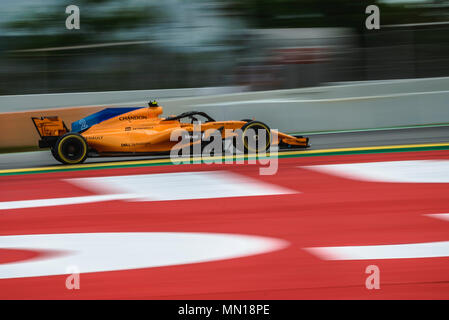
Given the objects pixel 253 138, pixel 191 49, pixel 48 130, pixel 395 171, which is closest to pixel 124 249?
pixel 395 171

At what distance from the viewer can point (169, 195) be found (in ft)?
21.3

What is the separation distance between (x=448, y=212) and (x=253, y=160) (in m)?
3.71

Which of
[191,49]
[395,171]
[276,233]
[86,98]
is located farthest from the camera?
[191,49]

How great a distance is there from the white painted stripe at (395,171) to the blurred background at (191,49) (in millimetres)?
5608

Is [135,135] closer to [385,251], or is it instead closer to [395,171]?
[395,171]

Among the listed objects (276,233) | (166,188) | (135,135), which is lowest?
(276,233)

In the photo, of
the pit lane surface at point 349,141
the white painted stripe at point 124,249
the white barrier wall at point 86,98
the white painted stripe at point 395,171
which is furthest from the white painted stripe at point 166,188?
the white barrier wall at point 86,98

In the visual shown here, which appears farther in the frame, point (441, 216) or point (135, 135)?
point (135, 135)

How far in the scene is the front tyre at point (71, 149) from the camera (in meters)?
9.18

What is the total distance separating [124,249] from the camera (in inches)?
179

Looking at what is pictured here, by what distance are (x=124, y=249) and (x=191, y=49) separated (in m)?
9.15

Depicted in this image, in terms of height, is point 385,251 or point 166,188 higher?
point 166,188

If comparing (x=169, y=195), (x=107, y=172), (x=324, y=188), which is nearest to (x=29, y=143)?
(x=107, y=172)

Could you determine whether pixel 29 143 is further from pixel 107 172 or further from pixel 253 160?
pixel 253 160
